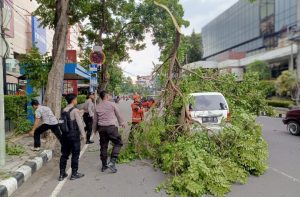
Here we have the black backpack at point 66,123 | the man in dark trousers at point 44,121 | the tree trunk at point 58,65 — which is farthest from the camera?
the tree trunk at point 58,65

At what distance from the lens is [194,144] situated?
6812 millimetres

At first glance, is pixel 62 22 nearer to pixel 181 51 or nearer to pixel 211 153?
pixel 181 51

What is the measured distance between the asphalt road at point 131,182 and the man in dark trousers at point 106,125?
349 millimetres

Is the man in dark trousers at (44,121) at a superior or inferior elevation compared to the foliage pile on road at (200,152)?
superior

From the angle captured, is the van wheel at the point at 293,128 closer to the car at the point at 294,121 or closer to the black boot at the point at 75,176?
the car at the point at 294,121

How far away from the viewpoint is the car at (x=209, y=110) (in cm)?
829

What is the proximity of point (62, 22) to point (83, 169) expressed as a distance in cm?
570

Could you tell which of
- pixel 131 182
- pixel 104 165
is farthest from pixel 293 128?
pixel 131 182

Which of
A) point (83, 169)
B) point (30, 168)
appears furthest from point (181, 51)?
point (30, 168)

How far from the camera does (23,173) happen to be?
6.59 meters

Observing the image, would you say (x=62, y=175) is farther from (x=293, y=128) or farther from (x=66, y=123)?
(x=293, y=128)

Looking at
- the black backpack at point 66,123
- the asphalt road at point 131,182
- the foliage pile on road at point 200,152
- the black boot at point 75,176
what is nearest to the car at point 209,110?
the foliage pile on road at point 200,152

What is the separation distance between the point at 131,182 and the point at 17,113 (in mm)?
8348

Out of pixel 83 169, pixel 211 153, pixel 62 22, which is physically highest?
pixel 62 22
